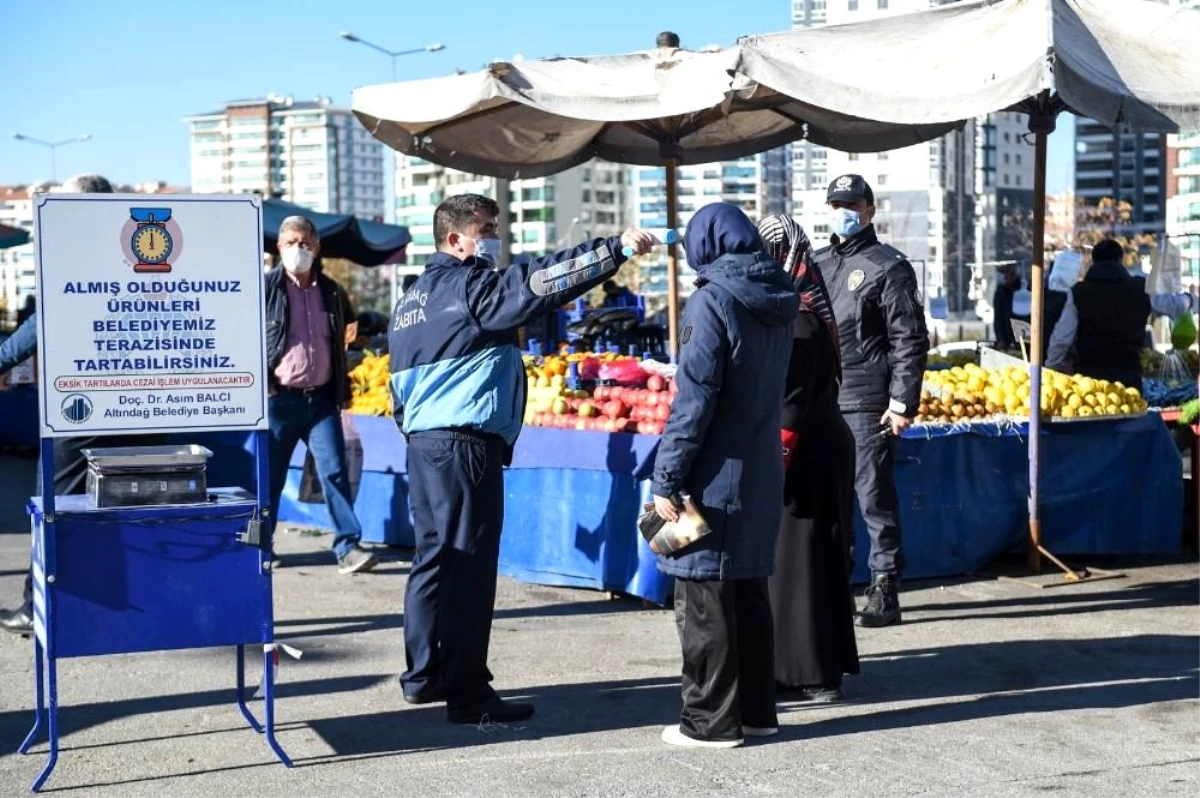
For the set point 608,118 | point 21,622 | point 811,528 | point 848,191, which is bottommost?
point 21,622

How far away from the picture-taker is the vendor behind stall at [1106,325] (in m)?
10.7

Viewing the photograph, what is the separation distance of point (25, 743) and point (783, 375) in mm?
2925

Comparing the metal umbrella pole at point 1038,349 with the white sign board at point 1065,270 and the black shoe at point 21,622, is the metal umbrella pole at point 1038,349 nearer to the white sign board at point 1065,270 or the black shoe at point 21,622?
the black shoe at point 21,622

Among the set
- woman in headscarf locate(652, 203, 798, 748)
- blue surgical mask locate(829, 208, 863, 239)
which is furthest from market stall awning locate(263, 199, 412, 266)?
woman in headscarf locate(652, 203, 798, 748)

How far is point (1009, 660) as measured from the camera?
6.99m

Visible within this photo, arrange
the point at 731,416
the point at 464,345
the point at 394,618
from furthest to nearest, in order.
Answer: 1. the point at 394,618
2. the point at 464,345
3. the point at 731,416

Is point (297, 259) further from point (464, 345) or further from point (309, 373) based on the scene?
point (464, 345)

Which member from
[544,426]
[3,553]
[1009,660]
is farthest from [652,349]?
[1009,660]

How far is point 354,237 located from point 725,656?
15.9 m

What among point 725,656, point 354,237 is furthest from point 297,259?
point 354,237

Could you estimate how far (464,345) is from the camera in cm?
590

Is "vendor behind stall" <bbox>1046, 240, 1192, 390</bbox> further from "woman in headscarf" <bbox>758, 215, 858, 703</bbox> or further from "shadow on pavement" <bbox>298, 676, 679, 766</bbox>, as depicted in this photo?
"shadow on pavement" <bbox>298, 676, 679, 766</bbox>

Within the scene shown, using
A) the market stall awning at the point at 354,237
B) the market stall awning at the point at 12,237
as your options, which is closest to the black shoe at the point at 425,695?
the market stall awning at the point at 354,237

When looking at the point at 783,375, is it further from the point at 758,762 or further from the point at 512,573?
the point at 512,573
